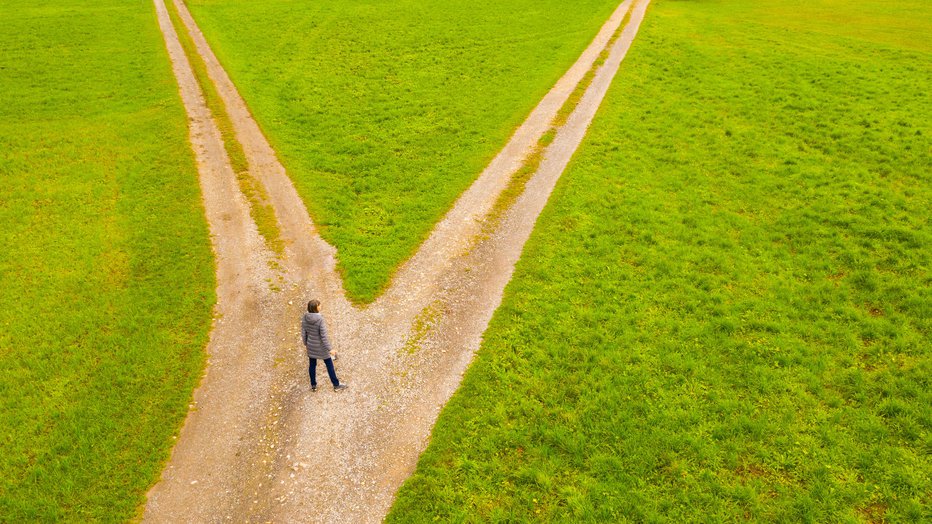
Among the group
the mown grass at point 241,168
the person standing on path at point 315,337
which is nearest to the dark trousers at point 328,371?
the person standing on path at point 315,337

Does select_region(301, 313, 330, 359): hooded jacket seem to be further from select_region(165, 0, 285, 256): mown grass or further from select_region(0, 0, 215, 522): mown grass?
select_region(165, 0, 285, 256): mown grass

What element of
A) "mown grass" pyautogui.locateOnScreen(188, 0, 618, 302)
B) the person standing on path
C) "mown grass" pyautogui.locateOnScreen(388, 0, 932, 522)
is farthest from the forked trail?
"mown grass" pyautogui.locateOnScreen(188, 0, 618, 302)

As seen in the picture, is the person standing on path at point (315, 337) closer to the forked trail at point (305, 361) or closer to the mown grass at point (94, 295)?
the forked trail at point (305, 361)

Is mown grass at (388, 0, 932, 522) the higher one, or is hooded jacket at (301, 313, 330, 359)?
hooded jacket at (301, 313, 330, 359)

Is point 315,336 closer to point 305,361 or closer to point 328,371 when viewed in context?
point 328,371

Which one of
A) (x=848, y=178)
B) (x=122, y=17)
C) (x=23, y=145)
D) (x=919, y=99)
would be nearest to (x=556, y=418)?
(x=848, y=178)

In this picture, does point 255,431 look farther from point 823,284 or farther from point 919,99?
point 919,99

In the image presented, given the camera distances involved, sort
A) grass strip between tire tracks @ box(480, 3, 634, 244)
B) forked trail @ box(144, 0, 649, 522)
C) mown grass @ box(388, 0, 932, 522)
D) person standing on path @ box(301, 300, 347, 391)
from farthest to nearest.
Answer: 1. grass strip between tire tracks @ box(480, 3, 634, 244)
2. person standing on path @ box(301, 300, 347, 391)
3. forked trail @ box(144, 0, 649, 522)
4. mown grass @ box(388, 0, 932, 522)
